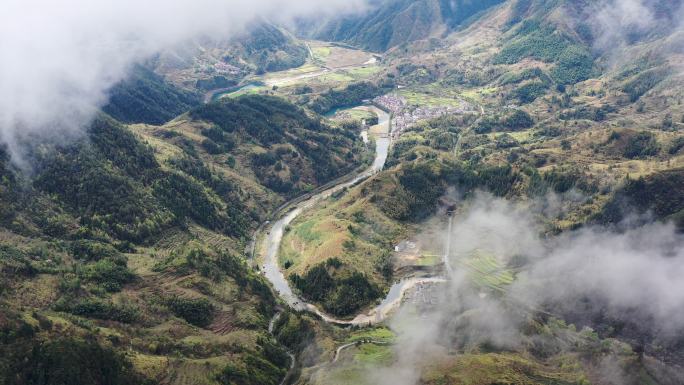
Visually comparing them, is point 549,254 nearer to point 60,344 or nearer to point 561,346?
point 561,346

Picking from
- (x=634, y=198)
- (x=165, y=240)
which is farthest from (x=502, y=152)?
(x=165, y=240)

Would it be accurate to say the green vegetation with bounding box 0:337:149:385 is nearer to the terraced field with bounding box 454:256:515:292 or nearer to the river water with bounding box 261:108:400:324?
the river water with bounding box 261:108:400:324

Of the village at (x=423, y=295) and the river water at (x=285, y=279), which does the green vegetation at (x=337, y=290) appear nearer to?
the river water at (x=285, y=279)

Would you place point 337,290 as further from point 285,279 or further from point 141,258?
point 141,258

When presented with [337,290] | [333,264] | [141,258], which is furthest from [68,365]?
[333,264]

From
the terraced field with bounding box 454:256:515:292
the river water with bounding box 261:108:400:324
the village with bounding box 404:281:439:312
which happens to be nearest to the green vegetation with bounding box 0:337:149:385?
the river water with bounding box 261:108:400:324

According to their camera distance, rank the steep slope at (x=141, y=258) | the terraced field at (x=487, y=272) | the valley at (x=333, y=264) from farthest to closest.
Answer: the terraced field at (x=487, y=272) → the valley at (x=333, y=264) → the steep slope at (x=141, y=258)

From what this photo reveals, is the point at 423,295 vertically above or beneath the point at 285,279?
beneath

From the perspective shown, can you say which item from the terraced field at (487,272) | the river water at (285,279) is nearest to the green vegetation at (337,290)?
the river water at (285,279)
